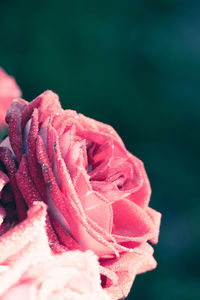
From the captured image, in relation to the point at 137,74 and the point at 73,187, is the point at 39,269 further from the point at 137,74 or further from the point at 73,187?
the point at 137,74

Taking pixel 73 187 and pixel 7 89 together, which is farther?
pixel 7 89

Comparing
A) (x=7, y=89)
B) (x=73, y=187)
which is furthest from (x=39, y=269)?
(x=7, y=89)

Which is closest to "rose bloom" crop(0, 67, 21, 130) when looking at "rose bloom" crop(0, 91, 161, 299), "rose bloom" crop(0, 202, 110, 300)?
"rose bloom" crop(0, 91, 161, 299)

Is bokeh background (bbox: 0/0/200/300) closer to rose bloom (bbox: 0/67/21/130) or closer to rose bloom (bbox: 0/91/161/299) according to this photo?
rose bloom (bbox: 0/67/21/130)

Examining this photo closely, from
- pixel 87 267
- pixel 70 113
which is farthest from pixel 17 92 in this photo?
pixel 87 267

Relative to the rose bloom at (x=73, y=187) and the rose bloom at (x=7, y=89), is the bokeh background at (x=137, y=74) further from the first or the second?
the rose bloom at (x=73, y=187)

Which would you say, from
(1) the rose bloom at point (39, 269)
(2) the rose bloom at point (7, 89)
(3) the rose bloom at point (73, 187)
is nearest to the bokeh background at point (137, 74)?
(2) the rose bloom at point (7, 89)
